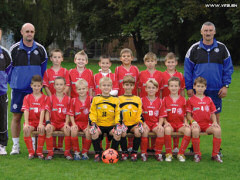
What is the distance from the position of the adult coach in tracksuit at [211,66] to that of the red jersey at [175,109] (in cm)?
32

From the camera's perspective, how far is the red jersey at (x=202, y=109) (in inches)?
246

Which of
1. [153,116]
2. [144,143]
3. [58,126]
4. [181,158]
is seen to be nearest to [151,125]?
[153,116]

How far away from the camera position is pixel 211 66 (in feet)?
21.0

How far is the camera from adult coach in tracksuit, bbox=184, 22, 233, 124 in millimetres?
6402

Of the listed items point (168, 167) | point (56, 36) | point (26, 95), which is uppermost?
point (56, 36)

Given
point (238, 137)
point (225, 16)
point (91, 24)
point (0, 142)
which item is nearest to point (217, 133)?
point (238, 137)

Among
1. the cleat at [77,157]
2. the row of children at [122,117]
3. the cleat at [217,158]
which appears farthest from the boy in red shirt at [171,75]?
the cleat at [77,157]

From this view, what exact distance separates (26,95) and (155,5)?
25.1 meters

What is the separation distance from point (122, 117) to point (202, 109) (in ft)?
4.50

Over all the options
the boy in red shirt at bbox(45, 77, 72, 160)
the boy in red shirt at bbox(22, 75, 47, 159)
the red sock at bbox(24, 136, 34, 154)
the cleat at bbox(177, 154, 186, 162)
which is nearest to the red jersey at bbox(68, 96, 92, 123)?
the boy in red shirt at bbox(45, 77, 72, 160)

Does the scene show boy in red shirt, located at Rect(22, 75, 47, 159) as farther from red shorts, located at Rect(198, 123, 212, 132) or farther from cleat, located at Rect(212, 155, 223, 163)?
cleat, located at Rect(212, 155, 223, 163)

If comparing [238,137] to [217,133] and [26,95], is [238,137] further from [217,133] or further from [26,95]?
[26,95]

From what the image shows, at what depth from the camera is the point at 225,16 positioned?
95.0ft

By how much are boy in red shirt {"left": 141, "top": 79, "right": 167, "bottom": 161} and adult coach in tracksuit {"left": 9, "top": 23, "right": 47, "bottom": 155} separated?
6.56 feet
